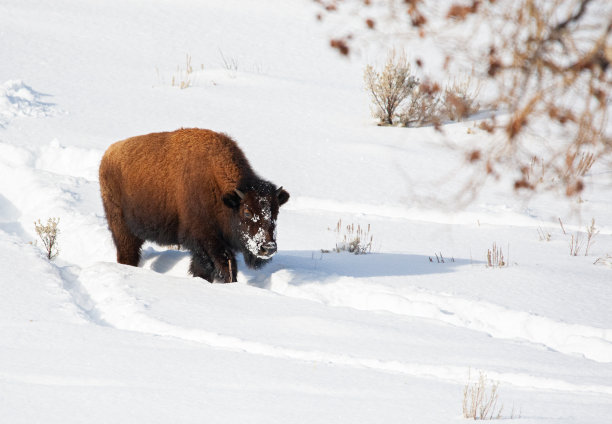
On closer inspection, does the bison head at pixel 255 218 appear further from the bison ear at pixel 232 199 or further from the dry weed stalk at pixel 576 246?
the dry weed stalk at pixel 576 246

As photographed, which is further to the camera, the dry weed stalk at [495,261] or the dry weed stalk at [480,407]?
the dry weed stalk at [495,261]

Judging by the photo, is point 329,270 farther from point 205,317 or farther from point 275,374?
point 275,374

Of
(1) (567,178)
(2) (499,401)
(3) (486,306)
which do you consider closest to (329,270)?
(3) (486,306)

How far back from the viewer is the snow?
4.72 metres

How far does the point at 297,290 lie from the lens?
764 cm

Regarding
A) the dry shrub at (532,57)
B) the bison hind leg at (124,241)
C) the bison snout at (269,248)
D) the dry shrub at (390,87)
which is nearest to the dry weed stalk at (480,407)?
the dry shrub at (532,57)

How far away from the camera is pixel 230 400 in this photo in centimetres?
461

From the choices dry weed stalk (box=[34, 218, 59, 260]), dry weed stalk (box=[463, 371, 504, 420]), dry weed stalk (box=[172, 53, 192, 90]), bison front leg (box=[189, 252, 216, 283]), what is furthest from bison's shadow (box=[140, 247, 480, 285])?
dry weed stalk (box=[172, 53, 192, 90])

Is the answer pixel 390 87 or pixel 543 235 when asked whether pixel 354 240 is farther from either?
pixel 390 87

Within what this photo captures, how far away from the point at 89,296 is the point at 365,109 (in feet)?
34.8

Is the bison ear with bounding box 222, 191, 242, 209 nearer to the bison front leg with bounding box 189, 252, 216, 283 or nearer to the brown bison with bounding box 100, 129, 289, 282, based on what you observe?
the brown bison with bounding box 100, 129, 289, 282

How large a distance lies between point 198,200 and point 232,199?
0.53 metres

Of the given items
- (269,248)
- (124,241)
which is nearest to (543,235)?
(269,248)

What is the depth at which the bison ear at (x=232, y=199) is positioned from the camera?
306 inches
